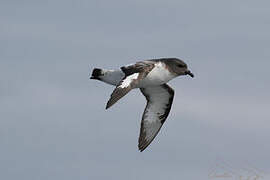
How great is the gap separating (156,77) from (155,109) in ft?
11.4

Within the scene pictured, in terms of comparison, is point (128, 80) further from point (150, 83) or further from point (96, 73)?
point (96, 73)

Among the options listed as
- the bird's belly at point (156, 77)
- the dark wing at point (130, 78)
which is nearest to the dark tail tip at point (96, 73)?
the dark wing at point (130, 78)

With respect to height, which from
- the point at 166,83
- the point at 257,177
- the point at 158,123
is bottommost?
the point at 257,177

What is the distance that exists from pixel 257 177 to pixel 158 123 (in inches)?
332

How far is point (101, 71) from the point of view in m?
24.4

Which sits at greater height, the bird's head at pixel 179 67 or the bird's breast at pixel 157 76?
the bird's head at pixel 179 67

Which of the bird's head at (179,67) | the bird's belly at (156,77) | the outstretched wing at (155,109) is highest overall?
the bird's head at (179,67)

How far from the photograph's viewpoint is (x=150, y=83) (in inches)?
931

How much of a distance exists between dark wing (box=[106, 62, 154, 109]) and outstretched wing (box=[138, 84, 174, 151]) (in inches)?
130

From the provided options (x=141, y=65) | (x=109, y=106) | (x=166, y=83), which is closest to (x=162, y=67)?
(x=141, y=65)

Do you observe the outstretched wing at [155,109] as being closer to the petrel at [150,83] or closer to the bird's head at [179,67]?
the petrel at [150,83]

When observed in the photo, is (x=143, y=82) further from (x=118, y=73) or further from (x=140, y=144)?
(x=140, y=144)

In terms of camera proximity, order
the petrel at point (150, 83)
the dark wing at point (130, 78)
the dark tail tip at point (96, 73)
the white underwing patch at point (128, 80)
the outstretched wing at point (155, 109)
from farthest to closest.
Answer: the outstretched wing at point (155, 109)
the dark tail tip at point (96, 73)
the petrel at point (150, 83)
the white underwing patch at point (128, 80)
the dark wing at point (130, 78)

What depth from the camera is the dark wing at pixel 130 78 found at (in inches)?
782
